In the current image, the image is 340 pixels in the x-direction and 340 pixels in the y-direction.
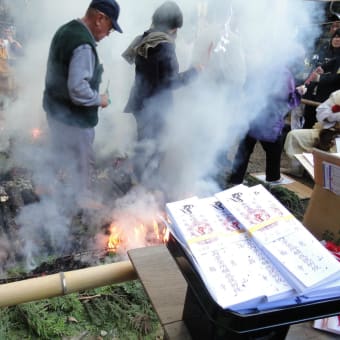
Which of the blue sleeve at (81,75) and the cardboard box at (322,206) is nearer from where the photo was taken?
the cardboard box at (322,206)

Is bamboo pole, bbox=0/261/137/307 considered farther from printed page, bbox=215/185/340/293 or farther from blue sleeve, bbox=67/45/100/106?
blue sleeve, bbox=67/45/100/106

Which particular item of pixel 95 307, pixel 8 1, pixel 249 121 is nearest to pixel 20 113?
pixel 8 1

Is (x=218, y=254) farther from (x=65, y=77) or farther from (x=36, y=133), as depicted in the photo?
(x=36, y=133)

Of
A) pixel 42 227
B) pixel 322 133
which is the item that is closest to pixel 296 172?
pixel 322 133

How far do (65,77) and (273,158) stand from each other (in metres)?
3.24

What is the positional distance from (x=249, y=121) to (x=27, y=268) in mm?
3667

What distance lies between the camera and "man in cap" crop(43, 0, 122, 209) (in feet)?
10.3

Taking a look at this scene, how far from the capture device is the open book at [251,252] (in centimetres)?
89

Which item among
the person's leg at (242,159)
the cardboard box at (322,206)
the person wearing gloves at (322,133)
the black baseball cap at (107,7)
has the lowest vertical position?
the person's leg at (242,159)

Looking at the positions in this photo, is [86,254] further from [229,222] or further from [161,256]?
[229,222]

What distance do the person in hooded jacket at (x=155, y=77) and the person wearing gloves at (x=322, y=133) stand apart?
2072 millimetres

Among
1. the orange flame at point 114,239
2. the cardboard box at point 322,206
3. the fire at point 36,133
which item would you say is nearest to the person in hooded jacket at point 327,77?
the orange flame at point 114,239

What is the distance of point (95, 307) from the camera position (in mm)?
2715

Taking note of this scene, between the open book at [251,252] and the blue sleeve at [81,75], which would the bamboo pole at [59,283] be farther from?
the blue sleeve at [81,75]
